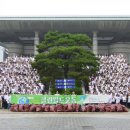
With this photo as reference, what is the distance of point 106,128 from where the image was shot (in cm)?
1574

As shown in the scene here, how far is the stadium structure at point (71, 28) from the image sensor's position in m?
68.6

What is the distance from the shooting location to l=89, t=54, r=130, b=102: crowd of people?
40500mm

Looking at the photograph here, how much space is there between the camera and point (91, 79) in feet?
142

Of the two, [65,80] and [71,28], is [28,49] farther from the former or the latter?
[65,80]

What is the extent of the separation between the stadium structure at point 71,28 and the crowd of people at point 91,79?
1879 centimetres

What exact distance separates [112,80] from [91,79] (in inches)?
86.0

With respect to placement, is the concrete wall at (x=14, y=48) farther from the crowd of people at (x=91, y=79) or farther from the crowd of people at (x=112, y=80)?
the crowd of people at (x=112, y=80)

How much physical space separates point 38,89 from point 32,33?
34.6 metres

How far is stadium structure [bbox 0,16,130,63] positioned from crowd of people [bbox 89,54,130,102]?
19107 mm

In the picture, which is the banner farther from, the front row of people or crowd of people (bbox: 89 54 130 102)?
crowd of people (bbox: 89 54 130 102)

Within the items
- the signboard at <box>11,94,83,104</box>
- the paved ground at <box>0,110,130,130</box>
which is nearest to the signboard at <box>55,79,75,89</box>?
the signboard at <box>11,94,83,104</box>

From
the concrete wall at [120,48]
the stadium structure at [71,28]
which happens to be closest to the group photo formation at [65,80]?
the stadium structure at [71,28]

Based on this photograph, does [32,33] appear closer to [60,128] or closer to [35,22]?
[35,22]

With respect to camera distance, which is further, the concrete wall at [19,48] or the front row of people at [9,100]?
the concrete wall at [19,48]
